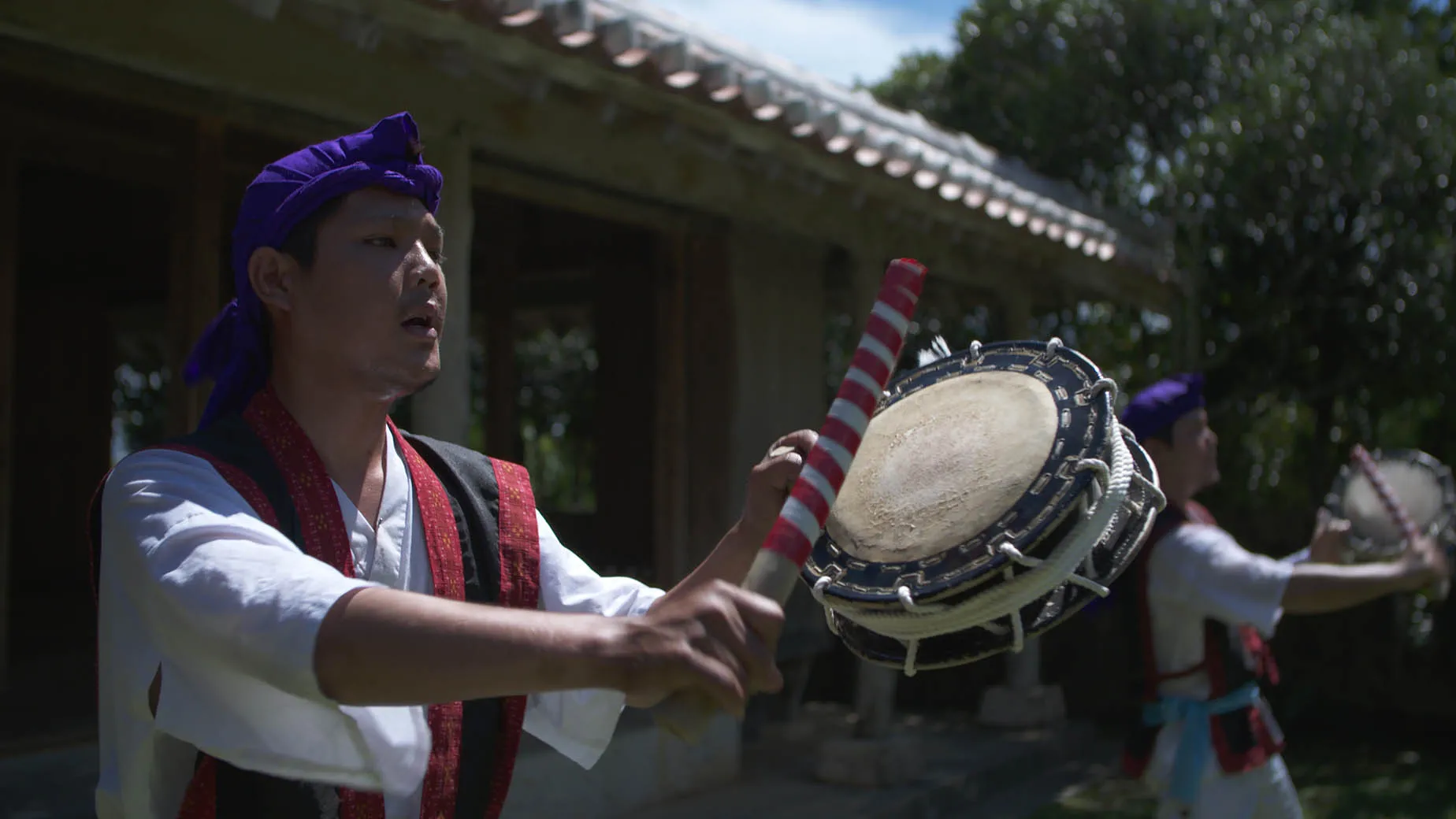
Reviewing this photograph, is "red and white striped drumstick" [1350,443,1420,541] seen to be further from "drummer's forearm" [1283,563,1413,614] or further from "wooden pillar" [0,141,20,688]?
"wooden pillar" [0,141,20,688]

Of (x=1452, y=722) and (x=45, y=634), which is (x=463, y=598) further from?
(x=1452, y=722)

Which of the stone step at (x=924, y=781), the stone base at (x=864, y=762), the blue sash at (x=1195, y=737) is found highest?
the blue sash at (x=1195, y=737)

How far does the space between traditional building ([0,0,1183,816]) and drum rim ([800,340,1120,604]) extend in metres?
2.03

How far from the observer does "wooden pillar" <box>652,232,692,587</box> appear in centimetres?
634

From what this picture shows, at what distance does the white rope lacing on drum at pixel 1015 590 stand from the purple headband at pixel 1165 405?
1966mm

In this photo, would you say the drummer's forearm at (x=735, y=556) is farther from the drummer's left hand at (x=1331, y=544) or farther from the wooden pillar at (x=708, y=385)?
the wooden pillar at (x=708, y=385)

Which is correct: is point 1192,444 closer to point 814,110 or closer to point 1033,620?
point 814,110

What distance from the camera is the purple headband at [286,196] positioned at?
159 centimetres

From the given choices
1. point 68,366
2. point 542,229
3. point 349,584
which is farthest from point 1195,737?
point 68,366

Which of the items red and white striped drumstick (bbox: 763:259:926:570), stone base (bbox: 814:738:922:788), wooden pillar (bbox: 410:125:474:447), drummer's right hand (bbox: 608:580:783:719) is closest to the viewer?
drummer's right hand (bbox: 608:580:783:719)

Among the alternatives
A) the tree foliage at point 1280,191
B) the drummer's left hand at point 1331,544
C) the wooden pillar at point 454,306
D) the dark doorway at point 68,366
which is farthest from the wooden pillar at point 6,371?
the tree foliage at point 1280,191

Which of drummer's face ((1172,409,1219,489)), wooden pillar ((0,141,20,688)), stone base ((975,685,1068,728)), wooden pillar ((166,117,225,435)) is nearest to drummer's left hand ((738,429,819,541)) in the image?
drummer's face ((1172,409,1219,489))

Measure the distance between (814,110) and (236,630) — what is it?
375 centimetres

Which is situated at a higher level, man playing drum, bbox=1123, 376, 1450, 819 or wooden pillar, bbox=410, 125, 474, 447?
wooden pillar, bbox=410, 125, 474, 447
